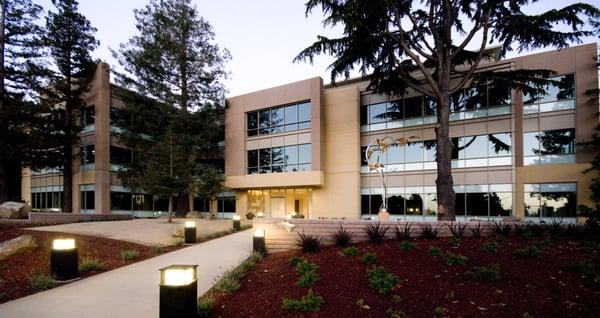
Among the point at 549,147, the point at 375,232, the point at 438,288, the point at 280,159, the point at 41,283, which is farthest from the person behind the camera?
the point at 280,159

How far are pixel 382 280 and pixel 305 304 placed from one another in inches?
58.8

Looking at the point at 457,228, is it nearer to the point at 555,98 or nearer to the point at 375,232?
the point at 375,232

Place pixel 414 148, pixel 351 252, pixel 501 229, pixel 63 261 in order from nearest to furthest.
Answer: pixel 63 261 < pixel 351 252 < pixel 501 229 < pixel 414 148

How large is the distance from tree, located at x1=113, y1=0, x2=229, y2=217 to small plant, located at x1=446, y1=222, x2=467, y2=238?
17.3 m

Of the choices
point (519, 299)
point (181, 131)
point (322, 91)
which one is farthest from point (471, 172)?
point (181, 131)

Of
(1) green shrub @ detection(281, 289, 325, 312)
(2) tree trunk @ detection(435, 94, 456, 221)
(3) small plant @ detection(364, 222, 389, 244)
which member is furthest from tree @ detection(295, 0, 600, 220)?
(1) green shrub @ detection(281, 289, 325, 312)

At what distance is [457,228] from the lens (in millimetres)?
9531

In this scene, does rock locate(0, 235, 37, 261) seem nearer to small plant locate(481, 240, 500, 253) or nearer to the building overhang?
small plant locate(481, 240, 500, 253)

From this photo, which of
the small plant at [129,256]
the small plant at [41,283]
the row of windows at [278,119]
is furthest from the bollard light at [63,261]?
the row of windows at [278,119]

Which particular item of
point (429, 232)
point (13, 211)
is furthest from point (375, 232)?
point (13, 211)

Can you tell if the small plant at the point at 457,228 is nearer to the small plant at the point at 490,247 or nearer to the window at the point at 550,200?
the small plant at the point at 490,247

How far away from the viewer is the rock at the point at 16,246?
8703 mm

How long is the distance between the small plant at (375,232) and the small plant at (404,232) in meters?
0.36

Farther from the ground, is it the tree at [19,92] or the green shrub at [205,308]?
the tree at [19,92]
